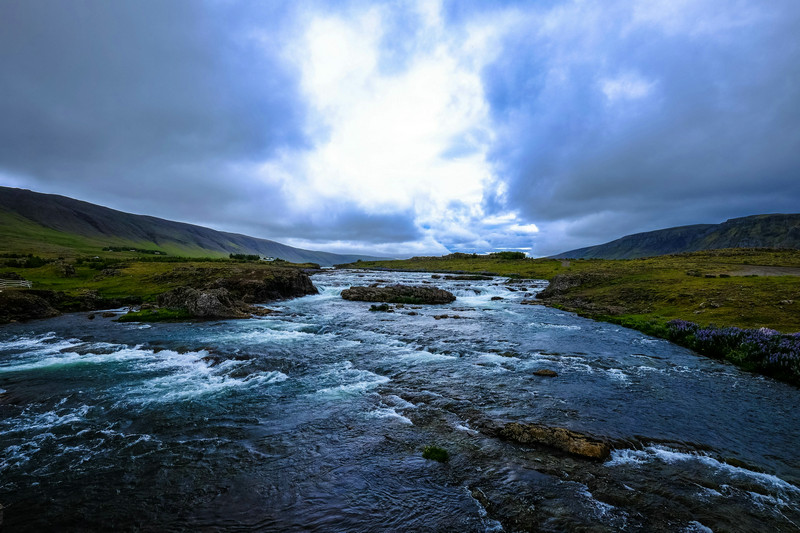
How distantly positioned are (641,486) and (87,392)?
21.8 m

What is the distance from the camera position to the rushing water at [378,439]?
8.09 metres

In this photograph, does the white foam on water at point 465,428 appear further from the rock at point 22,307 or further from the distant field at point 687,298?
the rock at point 22,307

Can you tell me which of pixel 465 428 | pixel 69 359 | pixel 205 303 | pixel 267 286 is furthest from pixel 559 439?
pixel 267 286

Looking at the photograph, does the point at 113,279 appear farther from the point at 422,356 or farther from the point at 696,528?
the point at 696,528

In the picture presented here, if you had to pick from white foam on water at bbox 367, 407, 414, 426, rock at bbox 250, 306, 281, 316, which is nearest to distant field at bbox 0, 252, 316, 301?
rock at bbox 250, 306, 281, 316

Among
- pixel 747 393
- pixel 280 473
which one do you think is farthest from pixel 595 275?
pixel 280 473

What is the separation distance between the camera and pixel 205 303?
1371 inches

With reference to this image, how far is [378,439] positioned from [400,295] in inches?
1564

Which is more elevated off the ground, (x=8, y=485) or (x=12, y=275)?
(x=12, y=275)

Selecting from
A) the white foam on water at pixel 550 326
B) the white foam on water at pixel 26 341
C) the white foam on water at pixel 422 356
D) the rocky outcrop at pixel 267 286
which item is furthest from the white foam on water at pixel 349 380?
the rocky outcrop at pixel 267 286

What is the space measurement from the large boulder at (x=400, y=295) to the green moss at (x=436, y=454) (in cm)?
3842

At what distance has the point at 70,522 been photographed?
7660 millimetres

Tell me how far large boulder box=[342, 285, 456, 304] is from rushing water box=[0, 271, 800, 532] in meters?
26.3

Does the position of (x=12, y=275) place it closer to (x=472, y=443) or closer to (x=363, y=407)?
(x=363, y=407)
